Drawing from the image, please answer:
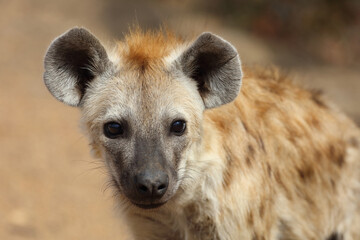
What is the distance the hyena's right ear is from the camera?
9.18 ft

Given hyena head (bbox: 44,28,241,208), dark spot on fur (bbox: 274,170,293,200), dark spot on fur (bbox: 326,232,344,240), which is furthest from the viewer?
dark spot on fur (bbox: 326,232,344,240)

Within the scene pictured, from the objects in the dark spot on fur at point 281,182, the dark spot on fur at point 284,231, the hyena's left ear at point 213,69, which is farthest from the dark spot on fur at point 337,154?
the hyena's left ear at point 213,69

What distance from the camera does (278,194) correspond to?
339 cm

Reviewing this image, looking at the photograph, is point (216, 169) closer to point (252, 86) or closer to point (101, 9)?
point (252, 86)

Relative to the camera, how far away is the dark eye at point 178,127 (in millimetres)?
2791

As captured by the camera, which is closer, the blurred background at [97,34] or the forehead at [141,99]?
the forehead at [141,99]

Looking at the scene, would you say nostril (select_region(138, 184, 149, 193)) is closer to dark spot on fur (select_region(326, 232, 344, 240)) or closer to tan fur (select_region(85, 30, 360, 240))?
tan fur (select_region(85, 30, 360, 240))

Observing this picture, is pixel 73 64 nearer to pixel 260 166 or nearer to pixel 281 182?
pixel 260 166

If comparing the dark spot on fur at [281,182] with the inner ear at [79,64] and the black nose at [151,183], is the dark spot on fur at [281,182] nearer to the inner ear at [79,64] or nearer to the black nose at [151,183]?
the black nose at [151,183]

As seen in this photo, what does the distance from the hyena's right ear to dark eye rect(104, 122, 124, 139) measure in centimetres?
25

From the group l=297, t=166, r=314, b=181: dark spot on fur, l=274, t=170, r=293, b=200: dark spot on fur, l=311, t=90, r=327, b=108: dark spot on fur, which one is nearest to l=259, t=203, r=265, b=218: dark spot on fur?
l=274, t=170, r=293, b=200: dark spot on fur

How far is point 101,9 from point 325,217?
605cm

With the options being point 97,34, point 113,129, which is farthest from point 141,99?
point 97,34

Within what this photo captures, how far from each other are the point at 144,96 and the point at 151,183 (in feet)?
1.31
